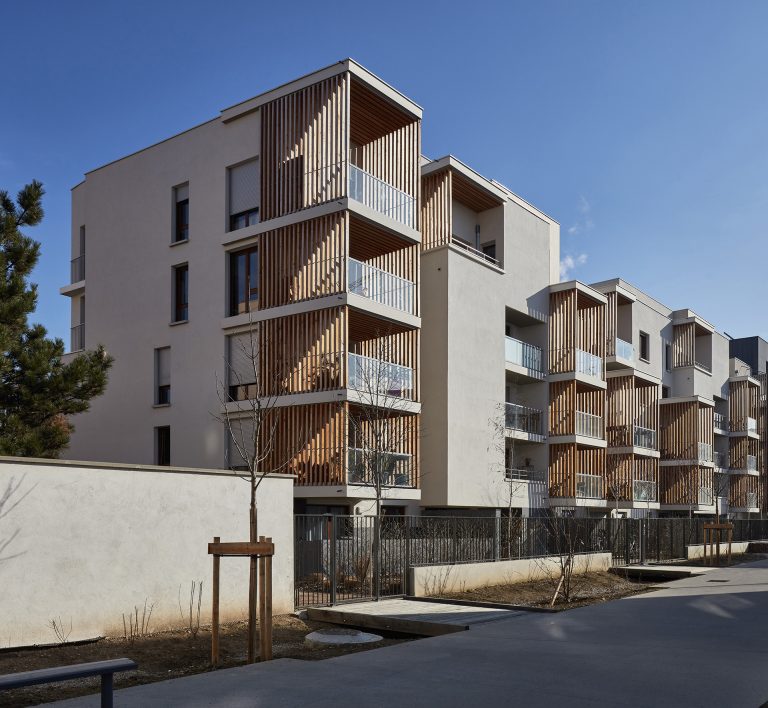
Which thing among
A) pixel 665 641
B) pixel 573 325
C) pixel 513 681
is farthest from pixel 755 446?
pixel 513 681

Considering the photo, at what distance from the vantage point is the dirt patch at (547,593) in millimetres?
16984

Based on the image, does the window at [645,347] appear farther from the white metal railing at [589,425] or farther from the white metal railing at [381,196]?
the white metal railing at [381,196]

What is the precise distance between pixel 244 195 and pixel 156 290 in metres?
4.35

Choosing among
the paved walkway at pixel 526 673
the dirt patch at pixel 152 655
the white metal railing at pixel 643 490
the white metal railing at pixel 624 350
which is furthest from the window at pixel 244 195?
the white metal railing at pixel 643 490

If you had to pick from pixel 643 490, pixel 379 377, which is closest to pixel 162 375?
pixel 379 377

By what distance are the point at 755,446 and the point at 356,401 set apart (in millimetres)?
43782

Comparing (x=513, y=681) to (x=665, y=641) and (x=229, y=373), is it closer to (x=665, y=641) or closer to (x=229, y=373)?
(x=665, y=641)

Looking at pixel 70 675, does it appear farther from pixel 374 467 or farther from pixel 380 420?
pixel 380 420

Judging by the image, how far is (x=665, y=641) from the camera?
1130 centimetres

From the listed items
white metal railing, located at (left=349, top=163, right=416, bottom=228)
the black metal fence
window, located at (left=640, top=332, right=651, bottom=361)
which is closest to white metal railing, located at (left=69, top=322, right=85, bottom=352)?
white metal railing, located at (left=349, top=163, right=416, bottom=228)

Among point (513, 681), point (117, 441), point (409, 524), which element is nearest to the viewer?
point (513, 681)

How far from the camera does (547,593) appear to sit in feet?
61.2

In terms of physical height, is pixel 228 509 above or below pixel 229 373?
below

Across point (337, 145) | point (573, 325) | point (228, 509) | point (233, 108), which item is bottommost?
point (228, 509)
